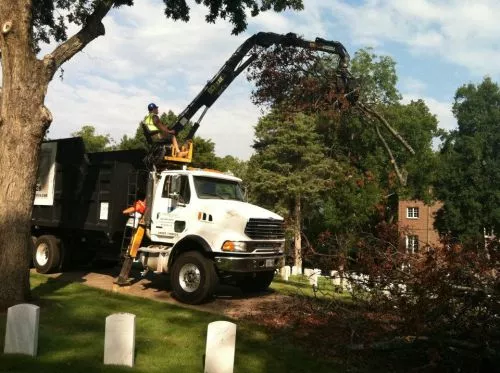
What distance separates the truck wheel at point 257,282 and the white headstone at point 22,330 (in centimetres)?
639

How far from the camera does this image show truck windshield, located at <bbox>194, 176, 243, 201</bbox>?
38.0 ft

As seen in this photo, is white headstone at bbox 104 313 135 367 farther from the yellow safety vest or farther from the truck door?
the yellow safety vest

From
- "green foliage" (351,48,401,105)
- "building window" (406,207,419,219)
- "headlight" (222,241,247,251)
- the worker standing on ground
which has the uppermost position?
"green foliage" (351,48,401,105)

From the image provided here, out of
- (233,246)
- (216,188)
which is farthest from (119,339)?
(216,188)

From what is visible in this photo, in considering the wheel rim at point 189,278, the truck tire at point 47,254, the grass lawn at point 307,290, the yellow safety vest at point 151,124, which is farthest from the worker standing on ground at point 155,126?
the grass lawn at point 307,290

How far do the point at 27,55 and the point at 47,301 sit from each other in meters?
4.56

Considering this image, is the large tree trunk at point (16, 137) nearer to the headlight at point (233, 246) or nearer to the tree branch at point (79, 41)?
the tree branch at point (79, 41)

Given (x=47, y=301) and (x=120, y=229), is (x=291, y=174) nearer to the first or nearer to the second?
(x=120, y=229)

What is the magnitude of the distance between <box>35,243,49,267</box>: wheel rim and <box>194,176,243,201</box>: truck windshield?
5.26 meters

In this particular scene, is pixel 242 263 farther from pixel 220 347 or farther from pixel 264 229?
pixel 220 347

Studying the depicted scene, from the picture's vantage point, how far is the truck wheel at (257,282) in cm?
1254

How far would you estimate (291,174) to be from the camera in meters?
37.9

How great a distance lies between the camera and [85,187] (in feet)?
44.0

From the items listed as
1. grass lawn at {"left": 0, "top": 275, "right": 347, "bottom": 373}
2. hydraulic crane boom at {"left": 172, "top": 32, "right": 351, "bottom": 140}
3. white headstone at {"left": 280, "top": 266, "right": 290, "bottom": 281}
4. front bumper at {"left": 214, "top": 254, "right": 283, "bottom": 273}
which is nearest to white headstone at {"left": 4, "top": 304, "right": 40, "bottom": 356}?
grass lawn at {"left": 0, "top": 275, "right": 347, "bottom": 373}
